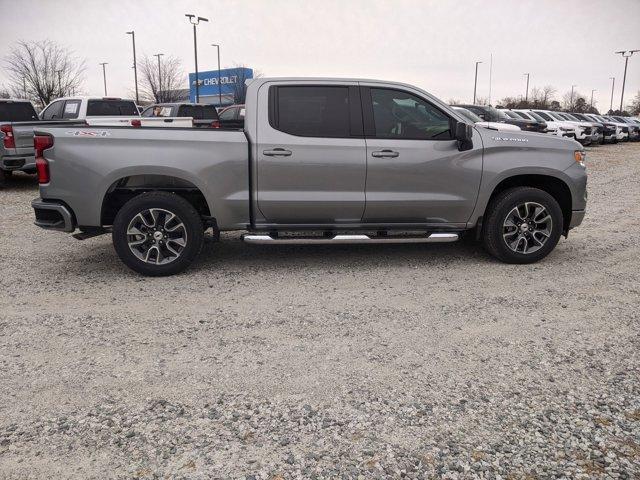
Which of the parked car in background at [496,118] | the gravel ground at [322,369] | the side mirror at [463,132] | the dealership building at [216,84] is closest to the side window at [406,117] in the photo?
the side mirror at [463,132]

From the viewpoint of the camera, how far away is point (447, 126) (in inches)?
225

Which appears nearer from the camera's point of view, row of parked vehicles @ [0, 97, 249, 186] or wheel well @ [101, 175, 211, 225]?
wheel well @ [101, 175, 211, 225]

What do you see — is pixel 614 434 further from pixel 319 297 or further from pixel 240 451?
pixel 319 297

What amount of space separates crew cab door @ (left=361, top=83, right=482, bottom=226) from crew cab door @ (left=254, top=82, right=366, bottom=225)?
0.47 feet

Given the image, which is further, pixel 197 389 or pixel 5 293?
pixel 5 293

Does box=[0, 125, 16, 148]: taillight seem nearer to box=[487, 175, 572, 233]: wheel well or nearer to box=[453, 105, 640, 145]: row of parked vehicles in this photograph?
box=[487, 175, 572, 233]: wheel well

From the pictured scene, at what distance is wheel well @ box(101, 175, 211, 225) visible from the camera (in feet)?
17.9

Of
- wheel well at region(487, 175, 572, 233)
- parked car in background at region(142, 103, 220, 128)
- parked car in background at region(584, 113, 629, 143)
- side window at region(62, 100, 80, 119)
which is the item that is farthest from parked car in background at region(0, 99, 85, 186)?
parked car in background at region(584, 113, 629, 143)

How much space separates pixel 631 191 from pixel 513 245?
24.0 feet

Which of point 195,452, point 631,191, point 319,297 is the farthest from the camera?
point 631,191

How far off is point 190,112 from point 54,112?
3976 mm

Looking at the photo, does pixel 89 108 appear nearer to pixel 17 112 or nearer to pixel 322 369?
pixel 17 112

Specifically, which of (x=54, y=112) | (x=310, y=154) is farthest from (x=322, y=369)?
(x=54, y=112)

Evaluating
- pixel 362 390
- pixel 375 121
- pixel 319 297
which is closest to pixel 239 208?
pixel 319 297
